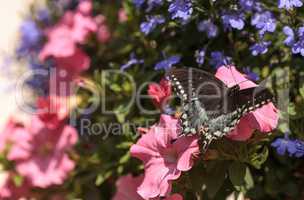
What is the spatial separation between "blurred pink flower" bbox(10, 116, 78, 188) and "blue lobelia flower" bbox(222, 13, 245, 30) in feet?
1.87

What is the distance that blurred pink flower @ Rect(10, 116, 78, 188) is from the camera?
5.03 ft

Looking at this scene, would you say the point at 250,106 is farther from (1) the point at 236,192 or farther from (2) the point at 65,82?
(2) the point at 65,82

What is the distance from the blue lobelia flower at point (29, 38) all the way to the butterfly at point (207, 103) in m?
0.88

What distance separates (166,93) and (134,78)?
0.26m

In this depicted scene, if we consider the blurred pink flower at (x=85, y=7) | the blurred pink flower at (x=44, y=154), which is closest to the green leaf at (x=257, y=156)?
the blurred pink flower at (x=44, y=154)

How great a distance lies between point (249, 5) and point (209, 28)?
101mm

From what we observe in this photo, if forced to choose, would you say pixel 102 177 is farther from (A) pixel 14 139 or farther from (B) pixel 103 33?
(B) pixel 103 33

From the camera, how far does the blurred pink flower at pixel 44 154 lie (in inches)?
60.4

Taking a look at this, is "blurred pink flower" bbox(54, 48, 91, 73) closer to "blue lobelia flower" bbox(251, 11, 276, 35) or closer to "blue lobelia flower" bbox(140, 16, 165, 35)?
"blue lobelia flower" bbox(140, 16, 165, 35)

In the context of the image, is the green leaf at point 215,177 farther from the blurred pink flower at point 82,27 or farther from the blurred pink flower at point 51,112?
the blurred pink flower at point 82,27

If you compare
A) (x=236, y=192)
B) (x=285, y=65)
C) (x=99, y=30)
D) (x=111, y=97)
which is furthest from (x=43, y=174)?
(x=285, y=65)

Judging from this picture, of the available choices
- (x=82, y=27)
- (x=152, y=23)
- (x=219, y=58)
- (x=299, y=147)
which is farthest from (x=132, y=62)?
(x=299, y=147)

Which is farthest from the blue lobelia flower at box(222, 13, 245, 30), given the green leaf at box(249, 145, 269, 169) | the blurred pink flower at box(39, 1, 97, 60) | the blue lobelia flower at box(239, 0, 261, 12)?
the blurred pink flower at box(39, 1, 97, 60)

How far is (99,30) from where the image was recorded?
175 centimetres
